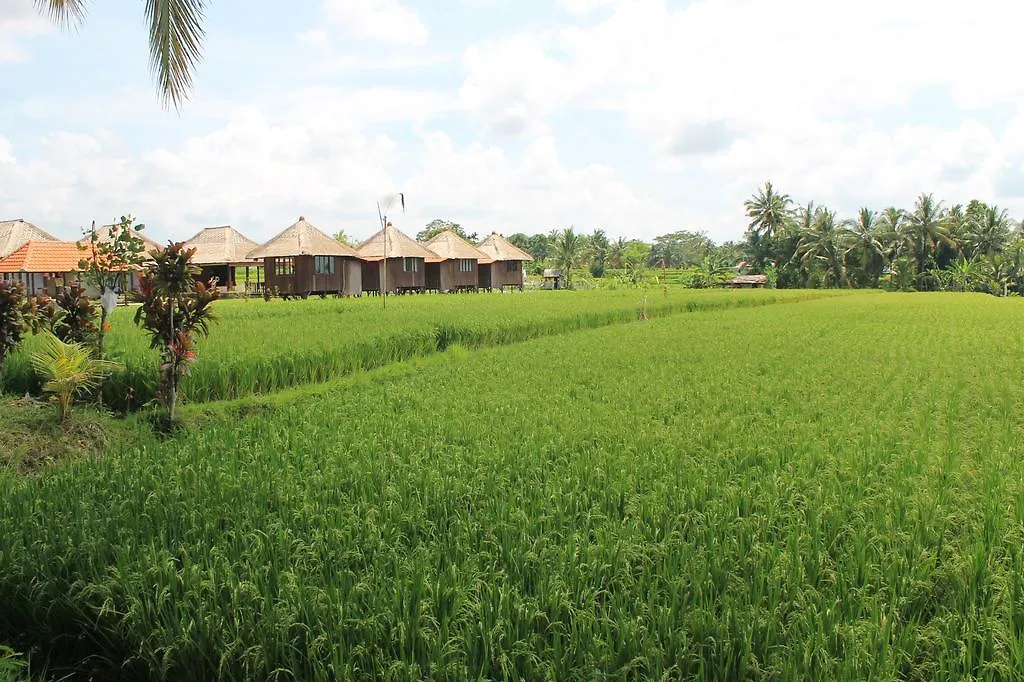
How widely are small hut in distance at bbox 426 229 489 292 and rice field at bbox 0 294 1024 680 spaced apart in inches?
1424

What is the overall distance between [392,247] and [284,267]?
19.2ft

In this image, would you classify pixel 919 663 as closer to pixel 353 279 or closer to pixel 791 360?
pixel 791 360

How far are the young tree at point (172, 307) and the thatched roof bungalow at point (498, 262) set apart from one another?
3660cm

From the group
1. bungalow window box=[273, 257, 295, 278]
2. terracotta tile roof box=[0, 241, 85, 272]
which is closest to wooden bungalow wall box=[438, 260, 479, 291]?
bungalow window box=[273, 257, 295, 278]

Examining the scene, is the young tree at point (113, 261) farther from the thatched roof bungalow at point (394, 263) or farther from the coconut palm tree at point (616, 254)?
the coconut palm tree at point (616, 254)

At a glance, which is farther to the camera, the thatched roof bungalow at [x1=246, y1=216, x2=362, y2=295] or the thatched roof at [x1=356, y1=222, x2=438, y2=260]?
the thatched roof at [x1=356, y1=222, x2=438, y2=260]

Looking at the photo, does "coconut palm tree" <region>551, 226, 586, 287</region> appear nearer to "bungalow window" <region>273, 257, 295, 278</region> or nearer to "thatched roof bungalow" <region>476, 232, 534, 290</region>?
"thatched roof bungalow" <region>476, 232, 534, 290</region>

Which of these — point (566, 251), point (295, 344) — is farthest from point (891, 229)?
point (295, 344)

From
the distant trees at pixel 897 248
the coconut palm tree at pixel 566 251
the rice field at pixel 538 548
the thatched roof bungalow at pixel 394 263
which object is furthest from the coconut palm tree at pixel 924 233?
the rice field at pixel 538 548

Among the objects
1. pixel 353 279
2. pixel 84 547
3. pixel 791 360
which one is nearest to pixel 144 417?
pixel 84 547

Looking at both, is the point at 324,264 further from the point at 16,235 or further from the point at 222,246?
the point at 16,235

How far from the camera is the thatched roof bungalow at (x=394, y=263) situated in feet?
124

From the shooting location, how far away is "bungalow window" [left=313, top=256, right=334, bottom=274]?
34719mm

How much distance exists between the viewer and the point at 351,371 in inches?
488
